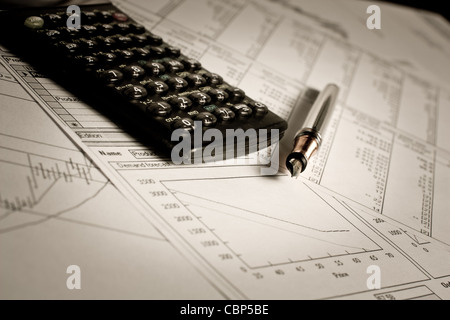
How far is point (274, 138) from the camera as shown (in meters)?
0.44

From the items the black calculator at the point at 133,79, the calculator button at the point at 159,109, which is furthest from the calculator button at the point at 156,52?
the calculator button at the point at 159,109

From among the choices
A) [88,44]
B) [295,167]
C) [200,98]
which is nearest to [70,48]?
[88,44]

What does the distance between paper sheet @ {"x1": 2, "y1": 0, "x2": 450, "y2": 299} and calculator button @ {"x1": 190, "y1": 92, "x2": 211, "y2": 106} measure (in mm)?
60

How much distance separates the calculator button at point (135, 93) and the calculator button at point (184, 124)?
44mm

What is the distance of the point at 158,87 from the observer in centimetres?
41

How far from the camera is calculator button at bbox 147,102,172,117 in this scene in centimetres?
38

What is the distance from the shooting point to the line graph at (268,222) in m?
0.33

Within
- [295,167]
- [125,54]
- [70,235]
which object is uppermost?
[125,54]

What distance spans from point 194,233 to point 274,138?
0.51 feet

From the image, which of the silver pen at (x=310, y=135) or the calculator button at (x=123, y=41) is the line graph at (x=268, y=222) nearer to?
the silver pen at (x=310, y=135)

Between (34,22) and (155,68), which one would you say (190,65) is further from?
(34,22)

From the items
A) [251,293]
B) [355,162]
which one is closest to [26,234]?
[251,293]

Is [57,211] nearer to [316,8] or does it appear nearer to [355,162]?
[355,162]

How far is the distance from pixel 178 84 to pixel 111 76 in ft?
0.21
